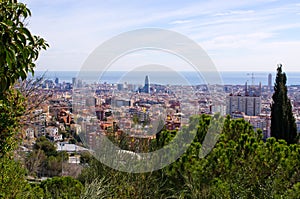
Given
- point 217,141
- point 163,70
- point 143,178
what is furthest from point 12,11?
point 217,141

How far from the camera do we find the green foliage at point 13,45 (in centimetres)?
97

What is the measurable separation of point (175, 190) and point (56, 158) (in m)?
2.36

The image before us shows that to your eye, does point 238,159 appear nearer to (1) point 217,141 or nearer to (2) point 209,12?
(1) point 217,141

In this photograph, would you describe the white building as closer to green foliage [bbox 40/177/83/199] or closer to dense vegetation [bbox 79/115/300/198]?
dense vegetation [bbox 79/115/300/198]

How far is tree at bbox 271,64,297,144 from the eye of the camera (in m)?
6.68

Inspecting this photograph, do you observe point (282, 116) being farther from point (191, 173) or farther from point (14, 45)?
point (14, 45)

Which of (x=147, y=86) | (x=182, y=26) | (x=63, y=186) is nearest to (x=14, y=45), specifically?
(x=147, y=86)

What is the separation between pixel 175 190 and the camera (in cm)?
367

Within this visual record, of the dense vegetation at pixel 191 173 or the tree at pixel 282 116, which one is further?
the tree at pixel 282 116

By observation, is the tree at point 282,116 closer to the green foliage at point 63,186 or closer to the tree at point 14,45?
the green foliage at point 63,186

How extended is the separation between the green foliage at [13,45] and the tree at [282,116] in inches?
241

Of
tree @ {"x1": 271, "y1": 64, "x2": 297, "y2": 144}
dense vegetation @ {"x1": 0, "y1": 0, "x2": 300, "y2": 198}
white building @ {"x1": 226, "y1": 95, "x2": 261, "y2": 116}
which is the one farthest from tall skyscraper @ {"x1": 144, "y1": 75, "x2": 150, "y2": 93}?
tree @ {"x1": 271, "y1": 64, "x2": 297, "y2": 144}

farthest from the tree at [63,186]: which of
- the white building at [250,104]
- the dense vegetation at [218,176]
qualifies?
the white building at [250,104]

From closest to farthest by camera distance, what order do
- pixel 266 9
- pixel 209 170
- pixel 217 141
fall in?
pixel 209 170, pixel 217 141, pixel 266 9
